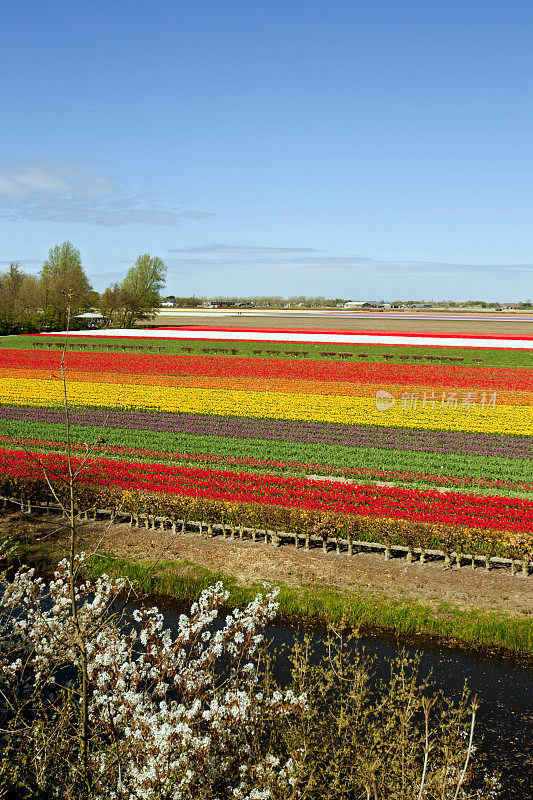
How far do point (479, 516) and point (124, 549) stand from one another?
10633 mm

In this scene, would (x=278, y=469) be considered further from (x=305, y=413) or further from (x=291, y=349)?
(x=291, y=349)

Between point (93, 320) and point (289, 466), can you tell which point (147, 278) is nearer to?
point (93, 320)

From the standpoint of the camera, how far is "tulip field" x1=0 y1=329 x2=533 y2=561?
1742 centimetres

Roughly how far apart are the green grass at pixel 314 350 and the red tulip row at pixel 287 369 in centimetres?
531

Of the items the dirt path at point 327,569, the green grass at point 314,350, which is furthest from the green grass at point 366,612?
the green grass at point 314,350

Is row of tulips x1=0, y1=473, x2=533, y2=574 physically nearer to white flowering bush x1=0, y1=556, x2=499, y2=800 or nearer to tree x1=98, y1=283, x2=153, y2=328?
white flowering bush x1=0, y1=556, x2=499, y2=800

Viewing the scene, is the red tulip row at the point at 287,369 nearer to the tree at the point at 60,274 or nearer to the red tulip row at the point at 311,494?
the red tulip row at the point at 311,494

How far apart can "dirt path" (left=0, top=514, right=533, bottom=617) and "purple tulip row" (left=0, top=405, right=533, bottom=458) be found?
43.0 feet

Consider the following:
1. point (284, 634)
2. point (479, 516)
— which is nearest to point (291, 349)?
point (479, 516)

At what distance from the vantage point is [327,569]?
15.8 m

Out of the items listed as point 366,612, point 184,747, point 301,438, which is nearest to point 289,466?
point 301,438

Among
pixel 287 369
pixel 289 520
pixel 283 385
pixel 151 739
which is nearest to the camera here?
pixel 151 739

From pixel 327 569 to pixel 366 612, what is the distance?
225 cm

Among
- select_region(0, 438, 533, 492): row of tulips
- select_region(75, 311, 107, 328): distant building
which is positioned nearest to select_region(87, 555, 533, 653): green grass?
select_region(0, 438, 533, 492): row of tulips
